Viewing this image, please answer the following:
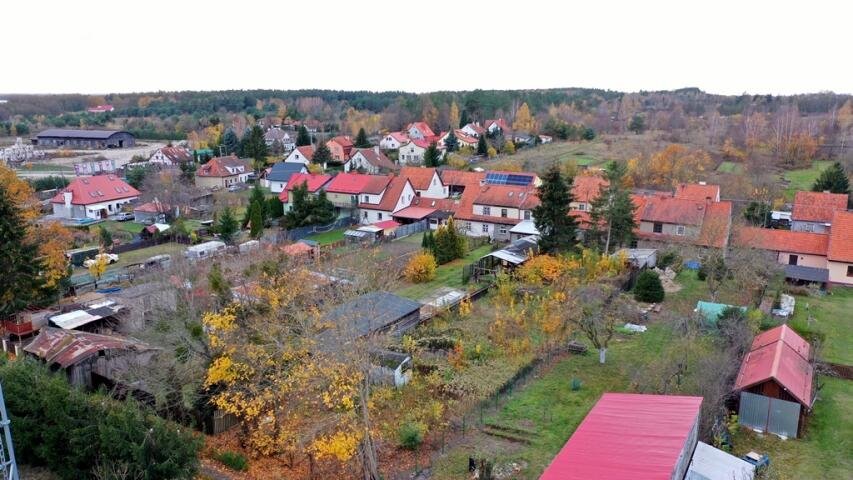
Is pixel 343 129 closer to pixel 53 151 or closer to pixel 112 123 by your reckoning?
pixel 53 151

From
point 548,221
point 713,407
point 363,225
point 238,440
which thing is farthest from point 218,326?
point 363,225

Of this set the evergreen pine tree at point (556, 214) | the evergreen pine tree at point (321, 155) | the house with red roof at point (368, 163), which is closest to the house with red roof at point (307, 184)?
the house with red roof at point (368, 163)

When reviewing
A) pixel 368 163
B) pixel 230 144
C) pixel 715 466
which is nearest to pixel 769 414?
pixel 715 466

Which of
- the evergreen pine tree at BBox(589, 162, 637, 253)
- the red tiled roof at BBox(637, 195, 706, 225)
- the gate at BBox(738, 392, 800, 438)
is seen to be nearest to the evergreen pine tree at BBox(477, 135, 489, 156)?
the red tiled roof at BBox(637, 195, 706, 225)

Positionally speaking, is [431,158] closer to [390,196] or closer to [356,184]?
[356,184]

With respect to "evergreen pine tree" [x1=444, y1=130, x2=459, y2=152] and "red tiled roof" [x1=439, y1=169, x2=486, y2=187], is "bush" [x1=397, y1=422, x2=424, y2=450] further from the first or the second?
"evergreen pine tree" [x1=444, y1=130, x2=459, y2=152]

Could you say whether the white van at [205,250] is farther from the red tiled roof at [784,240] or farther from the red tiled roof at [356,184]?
the red tiled roof at [784,240]
